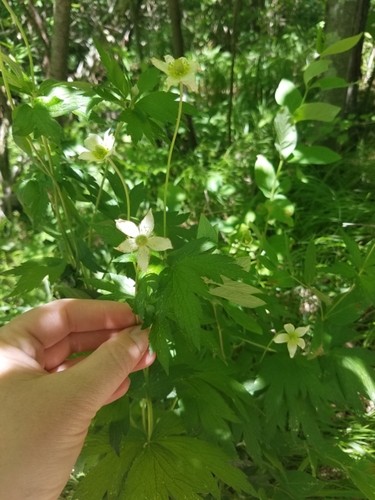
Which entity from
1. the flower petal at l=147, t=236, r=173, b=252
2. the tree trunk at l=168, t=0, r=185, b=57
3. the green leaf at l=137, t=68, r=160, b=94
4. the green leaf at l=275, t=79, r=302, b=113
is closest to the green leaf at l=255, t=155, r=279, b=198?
the green leaf at l=275, t=79, r=302, b=113

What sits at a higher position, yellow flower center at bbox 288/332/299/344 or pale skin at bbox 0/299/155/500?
pale skin at bbox 0/299/155/500

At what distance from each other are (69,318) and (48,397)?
0.22 metres

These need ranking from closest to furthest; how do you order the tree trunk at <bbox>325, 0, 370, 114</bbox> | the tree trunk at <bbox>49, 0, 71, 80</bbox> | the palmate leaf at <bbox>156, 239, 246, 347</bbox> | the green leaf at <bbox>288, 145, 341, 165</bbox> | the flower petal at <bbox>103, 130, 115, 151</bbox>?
1. the palmate leaf at <bbox>156, 239, 246, 347</bbox>
2. the flower petal at <bbox>103, 130, 115, 151</bbox>
3. the green leaf at <bbox>288, 145, 341, 165</bbox>
4. the tree trunk at <bbox>49, 0, 71, 80</bbox>
5. the tree trunk at <bbox>325, 0, 370, 114</bbox>

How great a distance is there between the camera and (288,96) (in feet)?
3.84

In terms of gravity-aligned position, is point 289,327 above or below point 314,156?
below

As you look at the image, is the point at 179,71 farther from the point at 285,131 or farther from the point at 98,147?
the point at 285,131

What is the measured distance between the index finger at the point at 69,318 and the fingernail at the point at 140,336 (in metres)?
0.07

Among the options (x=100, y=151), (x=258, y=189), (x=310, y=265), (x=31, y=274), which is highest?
(x=100, y=151)

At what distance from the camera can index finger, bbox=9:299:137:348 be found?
33.7 inches

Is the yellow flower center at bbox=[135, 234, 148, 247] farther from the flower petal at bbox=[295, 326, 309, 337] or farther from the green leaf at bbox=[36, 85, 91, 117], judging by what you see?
the flower petal at bbox=[295, 326, 309, 337]

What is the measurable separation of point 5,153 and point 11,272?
1.45 m

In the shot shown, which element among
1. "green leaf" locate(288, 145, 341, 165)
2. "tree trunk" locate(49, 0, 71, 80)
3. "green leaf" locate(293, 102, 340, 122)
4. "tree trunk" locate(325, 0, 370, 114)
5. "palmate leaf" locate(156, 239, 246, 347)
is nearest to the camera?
"palmate leaf" locate(156, 239, 246, 347)

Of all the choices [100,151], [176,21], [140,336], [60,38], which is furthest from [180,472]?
[176,21]

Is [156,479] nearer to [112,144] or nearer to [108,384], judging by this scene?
[108,384]
